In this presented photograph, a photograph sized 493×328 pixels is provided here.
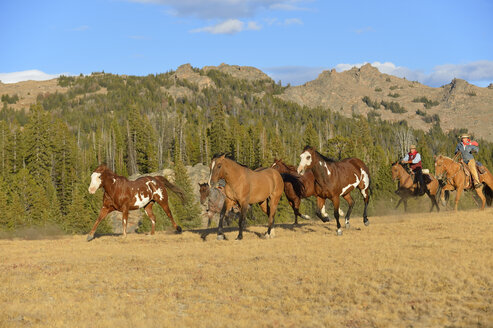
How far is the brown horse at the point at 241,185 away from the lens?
53.1ft

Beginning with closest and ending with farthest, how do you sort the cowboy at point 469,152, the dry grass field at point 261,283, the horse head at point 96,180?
the dry grass field at point 261,283 → the horse head at point 96,180 → the cowboy at point 469,152

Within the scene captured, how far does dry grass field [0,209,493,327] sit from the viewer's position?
800cm

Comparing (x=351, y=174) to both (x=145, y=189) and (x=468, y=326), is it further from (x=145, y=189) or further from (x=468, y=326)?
(x=468, y=326)

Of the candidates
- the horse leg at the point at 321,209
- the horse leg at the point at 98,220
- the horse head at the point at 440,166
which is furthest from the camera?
the horse head at the point at 440,166

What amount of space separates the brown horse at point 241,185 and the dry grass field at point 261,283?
4.28ft

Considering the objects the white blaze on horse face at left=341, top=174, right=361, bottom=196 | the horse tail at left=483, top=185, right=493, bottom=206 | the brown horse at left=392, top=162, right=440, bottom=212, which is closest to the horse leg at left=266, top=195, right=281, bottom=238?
the white blaze on horse face at left=341, top=174, right=361, bottom=196

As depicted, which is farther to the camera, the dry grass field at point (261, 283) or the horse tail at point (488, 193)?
the horse tail at point (488, 193)

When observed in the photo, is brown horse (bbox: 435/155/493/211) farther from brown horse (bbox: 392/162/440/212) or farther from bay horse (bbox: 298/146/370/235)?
bay horse (bbox: 298/146/370/235)

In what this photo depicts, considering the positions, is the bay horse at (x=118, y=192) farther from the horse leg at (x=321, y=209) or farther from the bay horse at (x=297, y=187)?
the horse leg at (x=321, y=209)

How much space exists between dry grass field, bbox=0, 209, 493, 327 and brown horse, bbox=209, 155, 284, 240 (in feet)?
4.28

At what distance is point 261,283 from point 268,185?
7637 millimetres

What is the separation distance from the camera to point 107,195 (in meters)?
19.2

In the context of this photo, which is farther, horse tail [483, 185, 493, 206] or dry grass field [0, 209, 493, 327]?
horse tail [483, 185, 493, 206]

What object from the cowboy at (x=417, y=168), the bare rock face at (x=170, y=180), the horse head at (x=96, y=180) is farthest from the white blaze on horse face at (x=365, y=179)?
the bare rock face at (x=170, y=180)
